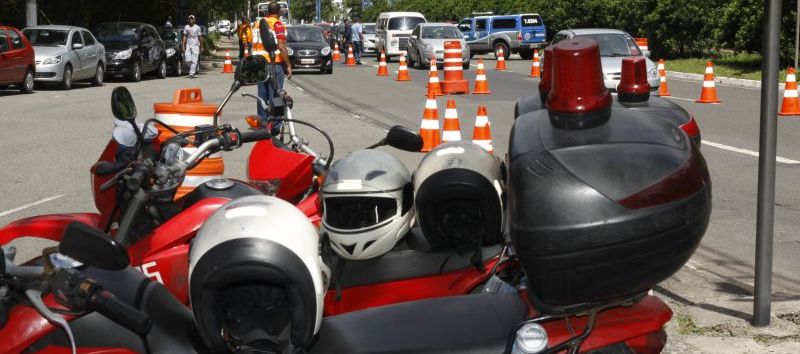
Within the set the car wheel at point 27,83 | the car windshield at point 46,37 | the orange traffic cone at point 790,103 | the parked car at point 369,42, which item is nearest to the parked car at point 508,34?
the parked car at point 369,42

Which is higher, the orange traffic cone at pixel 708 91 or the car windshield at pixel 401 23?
the car windshield at pixel 401 23

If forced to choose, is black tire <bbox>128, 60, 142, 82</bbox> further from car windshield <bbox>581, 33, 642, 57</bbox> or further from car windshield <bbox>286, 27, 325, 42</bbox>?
car windshield <bbox>581, 33, 642, 57</bbox>

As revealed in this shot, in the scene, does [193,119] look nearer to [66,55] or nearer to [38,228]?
[38,228]

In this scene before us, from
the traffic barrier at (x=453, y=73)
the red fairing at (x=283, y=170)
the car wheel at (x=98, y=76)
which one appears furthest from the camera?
the car wheel at (x=98, y=76)

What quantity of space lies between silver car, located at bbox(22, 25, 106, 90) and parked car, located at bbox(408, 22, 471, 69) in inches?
420

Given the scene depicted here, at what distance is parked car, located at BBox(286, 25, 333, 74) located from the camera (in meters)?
32.4

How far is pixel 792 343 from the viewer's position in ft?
15.7

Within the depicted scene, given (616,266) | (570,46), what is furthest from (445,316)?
(570,46)

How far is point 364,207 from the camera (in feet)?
12.9

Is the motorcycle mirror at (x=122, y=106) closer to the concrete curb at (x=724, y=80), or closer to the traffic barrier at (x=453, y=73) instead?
the traffic barrier at (x=453, y=73)

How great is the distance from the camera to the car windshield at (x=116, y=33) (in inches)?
1163

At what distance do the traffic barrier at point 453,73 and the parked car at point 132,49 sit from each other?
10.4 metres

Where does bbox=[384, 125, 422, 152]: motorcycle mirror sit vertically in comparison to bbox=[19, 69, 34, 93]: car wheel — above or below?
above

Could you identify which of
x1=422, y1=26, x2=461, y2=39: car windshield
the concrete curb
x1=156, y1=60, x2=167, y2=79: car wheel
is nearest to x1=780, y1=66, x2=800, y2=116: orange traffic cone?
the concrete curb
